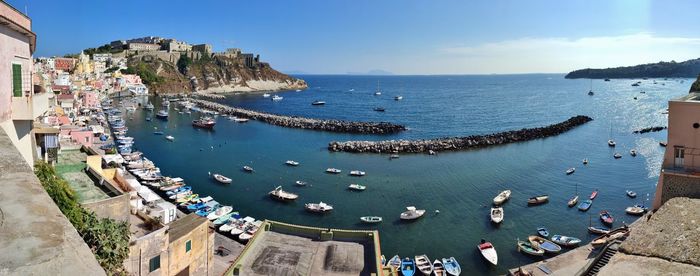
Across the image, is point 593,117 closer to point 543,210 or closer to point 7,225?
point 543,210

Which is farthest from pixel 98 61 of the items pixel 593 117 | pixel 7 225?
pixel 7 225

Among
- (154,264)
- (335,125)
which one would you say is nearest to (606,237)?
(154,264)

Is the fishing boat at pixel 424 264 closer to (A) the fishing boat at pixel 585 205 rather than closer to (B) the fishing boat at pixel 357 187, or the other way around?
(B) the fishing boat at pixel 357 187

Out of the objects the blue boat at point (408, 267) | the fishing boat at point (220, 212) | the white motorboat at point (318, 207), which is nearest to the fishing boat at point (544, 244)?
the blue boat at point (408, 267)

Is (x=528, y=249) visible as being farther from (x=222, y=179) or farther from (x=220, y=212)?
(x=222, y=179)

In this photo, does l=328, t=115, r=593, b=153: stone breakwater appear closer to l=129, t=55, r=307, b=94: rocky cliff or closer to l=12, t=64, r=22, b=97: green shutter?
l=12, t=64, r=22, b=97: green shutter

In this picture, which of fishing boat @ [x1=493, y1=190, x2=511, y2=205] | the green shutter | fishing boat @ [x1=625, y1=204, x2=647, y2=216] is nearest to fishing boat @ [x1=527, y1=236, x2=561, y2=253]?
fishing boat @ [x1=493, y1=190, x2=511, y2=205]
